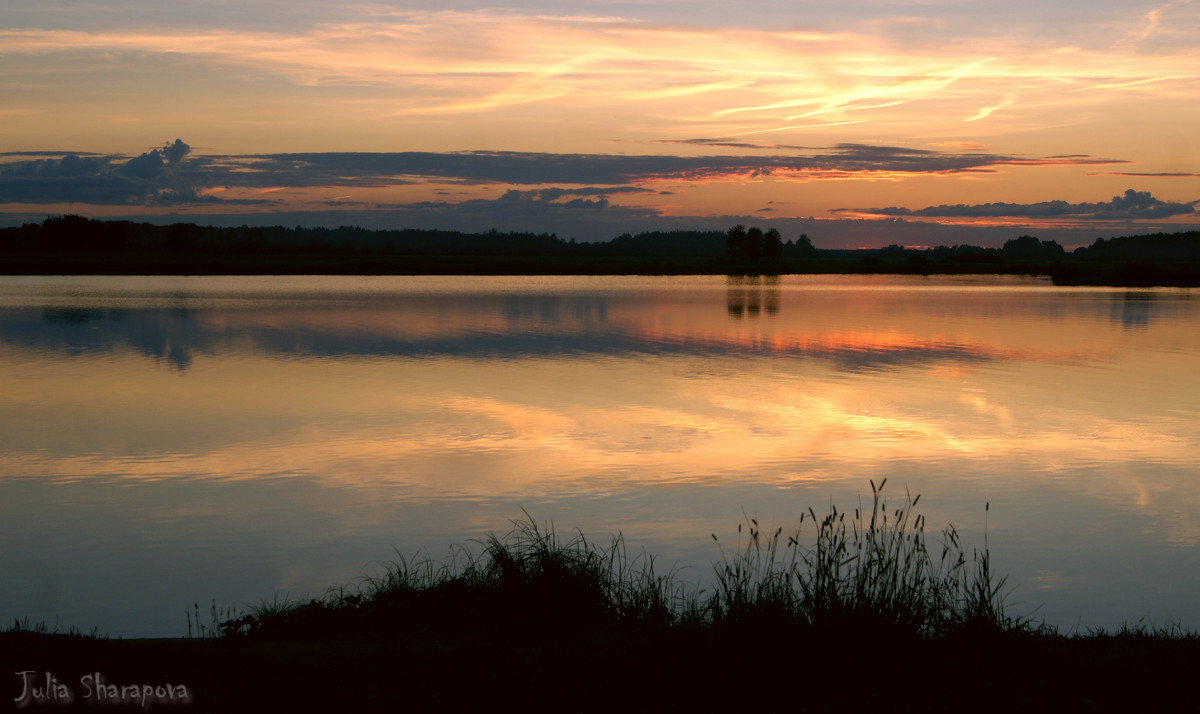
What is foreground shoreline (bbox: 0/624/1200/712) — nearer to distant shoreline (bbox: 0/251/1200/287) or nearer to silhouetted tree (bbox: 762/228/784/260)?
distant shoreline (bbox: 0/251/1200/287)

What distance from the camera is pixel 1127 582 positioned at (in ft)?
24.2

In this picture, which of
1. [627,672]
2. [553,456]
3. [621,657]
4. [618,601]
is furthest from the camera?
[553,456]

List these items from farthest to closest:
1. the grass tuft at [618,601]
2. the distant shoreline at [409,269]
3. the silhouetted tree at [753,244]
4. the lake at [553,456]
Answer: the silhouetted tree at [753,244] → the distant shoreline at [409,269] → the lake at [553,456] → the grass tuft at [618,601]

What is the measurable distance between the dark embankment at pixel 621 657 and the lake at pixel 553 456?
3.83 feet

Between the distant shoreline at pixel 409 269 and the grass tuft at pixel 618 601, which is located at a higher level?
the distant shoreline at pixel 409 269

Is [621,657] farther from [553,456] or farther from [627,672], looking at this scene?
[553,456]

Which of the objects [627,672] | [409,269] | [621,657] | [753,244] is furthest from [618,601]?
[753,244]

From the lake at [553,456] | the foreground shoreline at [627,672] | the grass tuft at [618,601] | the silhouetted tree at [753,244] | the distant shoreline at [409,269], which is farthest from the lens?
the silhouetted tree at [753,244]

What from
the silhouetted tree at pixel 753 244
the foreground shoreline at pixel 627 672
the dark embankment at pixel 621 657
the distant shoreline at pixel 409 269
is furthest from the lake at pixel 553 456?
the silhouetted tree at pixel 753 244

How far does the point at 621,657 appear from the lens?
5137mm

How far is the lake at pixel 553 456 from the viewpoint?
7578 mm

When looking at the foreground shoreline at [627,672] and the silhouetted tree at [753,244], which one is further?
the silhouetted tree at [753,244]

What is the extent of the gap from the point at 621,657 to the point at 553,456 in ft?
20.5

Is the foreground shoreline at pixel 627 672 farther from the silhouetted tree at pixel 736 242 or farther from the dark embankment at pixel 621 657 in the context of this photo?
the silhouetted tree at pixel 736 242
